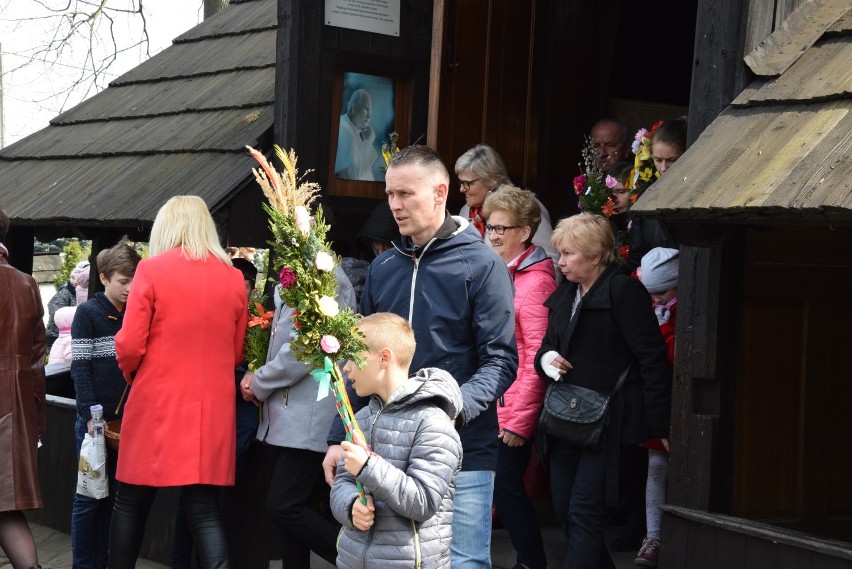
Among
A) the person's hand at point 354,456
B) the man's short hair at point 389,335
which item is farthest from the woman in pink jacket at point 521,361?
the person's hand at point 354,456

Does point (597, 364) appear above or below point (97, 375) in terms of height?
above

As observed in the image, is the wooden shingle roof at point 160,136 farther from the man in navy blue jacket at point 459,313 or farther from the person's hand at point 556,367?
the man in navy blue jacket at point 459,313

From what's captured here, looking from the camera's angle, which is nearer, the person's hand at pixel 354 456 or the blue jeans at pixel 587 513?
the person's hand at pixel 354 456

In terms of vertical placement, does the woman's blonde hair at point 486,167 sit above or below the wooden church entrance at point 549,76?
below

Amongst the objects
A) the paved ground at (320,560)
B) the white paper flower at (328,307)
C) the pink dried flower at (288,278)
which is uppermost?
the pink dried flower at (288,278)

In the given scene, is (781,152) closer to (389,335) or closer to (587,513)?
(389,335)

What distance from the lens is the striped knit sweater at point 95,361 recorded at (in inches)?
247

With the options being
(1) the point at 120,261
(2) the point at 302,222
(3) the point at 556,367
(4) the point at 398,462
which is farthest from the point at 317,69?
(4) the point at 398,462

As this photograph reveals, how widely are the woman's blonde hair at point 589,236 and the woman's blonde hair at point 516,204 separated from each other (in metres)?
0.33

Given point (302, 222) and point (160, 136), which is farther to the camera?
point (160, 136)

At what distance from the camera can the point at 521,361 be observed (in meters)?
5.59

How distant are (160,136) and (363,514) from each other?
4998mm

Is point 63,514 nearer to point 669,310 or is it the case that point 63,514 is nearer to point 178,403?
point 178,403

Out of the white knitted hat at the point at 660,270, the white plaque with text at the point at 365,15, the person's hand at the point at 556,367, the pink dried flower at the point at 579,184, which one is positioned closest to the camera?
the person's hand at the point at 556,367
